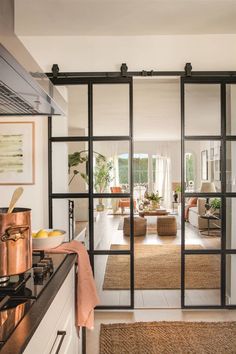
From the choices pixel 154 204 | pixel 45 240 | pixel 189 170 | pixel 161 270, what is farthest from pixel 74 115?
pixel 154 204

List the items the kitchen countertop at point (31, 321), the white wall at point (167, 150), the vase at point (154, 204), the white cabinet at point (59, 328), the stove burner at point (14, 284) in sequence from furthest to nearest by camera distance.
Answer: the white wall at point (167, 150)
the vase at point (154, 204)
the stove burner at point (14, 284)
the white cabinet at point (59, 328)
the kitchen countertop at point (31, 321)

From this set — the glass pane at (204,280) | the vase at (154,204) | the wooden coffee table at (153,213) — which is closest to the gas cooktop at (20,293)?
the glass pane at (204,280)

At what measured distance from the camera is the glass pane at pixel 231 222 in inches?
126

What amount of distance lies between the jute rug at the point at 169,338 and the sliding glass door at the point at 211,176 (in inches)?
16.4

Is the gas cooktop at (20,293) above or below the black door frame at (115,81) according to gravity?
below

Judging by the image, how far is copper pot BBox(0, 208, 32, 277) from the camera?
1.07 metres

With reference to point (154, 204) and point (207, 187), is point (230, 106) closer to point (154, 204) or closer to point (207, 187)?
point (207, 187)

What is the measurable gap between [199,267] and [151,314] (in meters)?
Result: 0.67

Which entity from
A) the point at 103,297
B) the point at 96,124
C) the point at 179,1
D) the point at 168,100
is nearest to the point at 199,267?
the point at 103,297

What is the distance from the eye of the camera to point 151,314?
3111 mm

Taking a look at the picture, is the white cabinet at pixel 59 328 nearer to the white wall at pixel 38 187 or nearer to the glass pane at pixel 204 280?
the white wall at pixel 38 187

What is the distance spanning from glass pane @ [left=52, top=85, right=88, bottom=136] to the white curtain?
808 centimetres

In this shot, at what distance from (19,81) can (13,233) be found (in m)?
0.50

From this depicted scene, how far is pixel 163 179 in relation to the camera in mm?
11750
